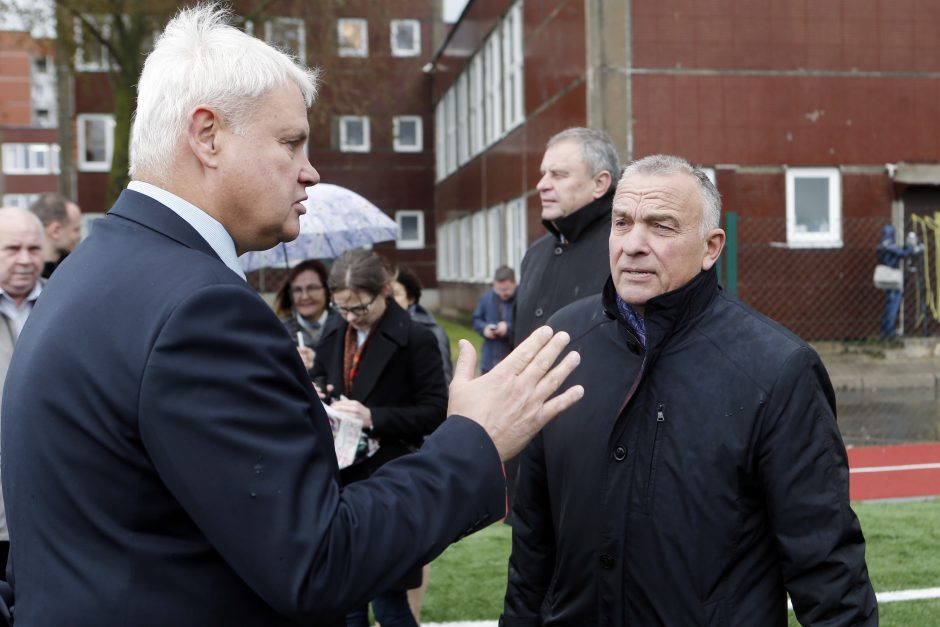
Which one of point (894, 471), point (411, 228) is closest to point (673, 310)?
point (894, 471)

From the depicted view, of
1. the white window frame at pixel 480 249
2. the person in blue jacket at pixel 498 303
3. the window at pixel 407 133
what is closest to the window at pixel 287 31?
the white window frame at pixel 480 249

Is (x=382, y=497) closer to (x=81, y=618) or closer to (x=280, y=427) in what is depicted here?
(x=280, y=427)

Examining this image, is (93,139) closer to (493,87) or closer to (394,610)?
(493,87)

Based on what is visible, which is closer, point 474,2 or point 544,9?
point 544,9

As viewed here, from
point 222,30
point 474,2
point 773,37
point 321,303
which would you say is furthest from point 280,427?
point 474,2

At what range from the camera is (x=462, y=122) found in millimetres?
31703

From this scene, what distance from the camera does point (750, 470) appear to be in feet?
Answer: 9.38

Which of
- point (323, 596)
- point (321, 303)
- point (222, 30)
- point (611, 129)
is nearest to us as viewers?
point (323, 596)

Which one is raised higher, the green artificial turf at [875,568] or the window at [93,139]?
the window at [93,139]

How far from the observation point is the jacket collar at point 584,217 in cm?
539

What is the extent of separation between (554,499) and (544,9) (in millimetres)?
18251

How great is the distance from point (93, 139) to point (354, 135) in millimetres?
9084

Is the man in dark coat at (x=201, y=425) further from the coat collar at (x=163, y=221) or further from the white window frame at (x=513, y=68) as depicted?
the white window frame at (x=513, y=68)

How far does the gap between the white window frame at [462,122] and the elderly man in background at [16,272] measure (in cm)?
2586
